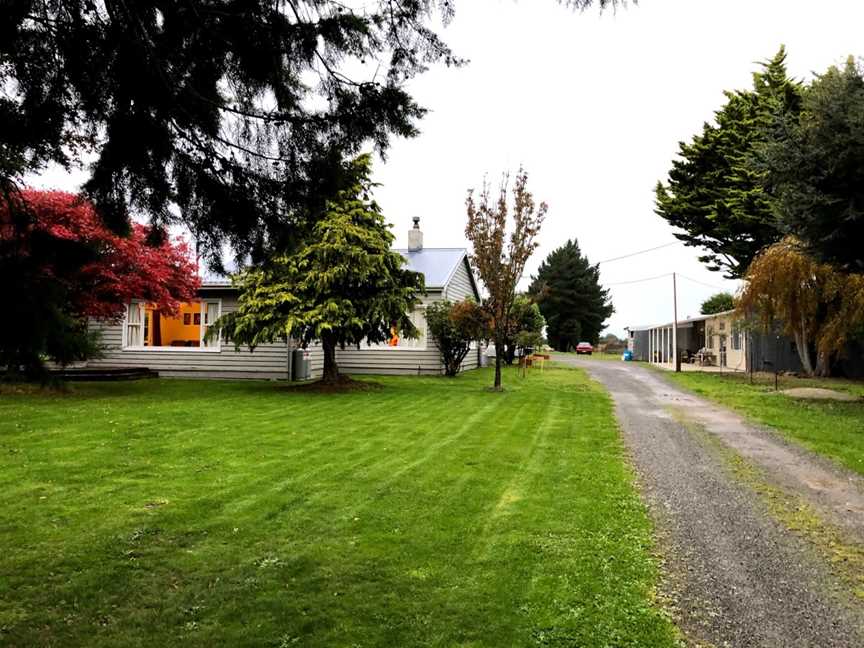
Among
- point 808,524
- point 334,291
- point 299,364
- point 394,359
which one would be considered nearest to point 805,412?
point 808,524

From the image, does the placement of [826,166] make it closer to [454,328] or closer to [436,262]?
[454,328]

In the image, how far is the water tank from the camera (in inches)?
701

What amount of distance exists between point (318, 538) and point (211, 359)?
15.7m

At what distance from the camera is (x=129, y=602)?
335cm

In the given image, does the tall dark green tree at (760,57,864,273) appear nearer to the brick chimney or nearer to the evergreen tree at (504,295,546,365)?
the evergreen tree at (504,295,546,365)

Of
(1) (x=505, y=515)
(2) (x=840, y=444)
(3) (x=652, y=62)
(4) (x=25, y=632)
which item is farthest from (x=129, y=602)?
(2) (x=840, y=444)

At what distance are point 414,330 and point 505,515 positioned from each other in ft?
34.7

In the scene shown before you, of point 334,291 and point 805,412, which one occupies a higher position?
point 334,291

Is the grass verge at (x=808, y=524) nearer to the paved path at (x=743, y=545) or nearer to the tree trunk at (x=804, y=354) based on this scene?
the paved path at (x=743, y=545)

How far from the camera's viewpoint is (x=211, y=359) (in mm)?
18859

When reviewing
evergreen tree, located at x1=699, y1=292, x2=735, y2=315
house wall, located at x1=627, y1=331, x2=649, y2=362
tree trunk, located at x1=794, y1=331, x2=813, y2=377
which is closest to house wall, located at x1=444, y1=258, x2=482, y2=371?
tree trunk, located at x1=794, y1=331, x2=813, y2=377

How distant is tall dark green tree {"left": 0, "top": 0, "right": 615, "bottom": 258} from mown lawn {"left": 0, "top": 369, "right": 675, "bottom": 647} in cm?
215

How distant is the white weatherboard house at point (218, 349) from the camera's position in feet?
60.5

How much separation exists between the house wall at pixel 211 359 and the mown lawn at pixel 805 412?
39.8ft
